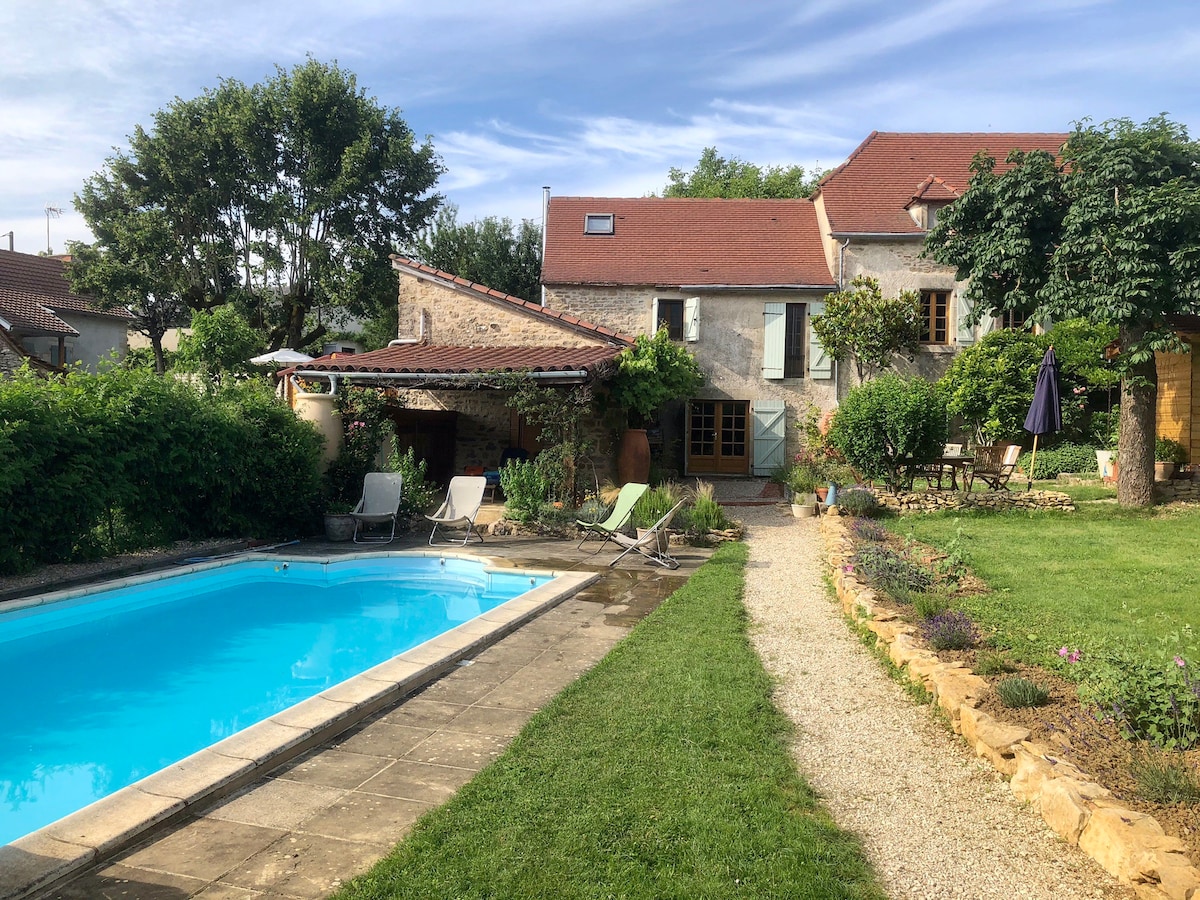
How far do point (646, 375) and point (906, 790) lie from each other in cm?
1046

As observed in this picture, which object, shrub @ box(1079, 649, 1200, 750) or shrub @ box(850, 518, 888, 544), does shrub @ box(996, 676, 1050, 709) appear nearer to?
shrub @ box(1079, 649, 1200, 750)

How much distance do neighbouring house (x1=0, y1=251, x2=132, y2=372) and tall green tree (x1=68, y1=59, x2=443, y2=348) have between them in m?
2.66

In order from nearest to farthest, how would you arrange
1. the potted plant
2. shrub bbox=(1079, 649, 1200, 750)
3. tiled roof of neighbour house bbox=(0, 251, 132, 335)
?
shrub bbox=(1079, 649, 1200, 750), the potted plant, tiled roof of neighbour house bbox=(0, 251, 132, 335)

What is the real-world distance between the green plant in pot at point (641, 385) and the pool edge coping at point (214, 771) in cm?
765

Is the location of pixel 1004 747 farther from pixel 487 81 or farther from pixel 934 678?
pixel 487 81

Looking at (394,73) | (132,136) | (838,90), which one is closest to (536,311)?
(394,73)

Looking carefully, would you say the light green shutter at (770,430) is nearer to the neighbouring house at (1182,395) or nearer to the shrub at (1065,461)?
the shrub at (1065,461)

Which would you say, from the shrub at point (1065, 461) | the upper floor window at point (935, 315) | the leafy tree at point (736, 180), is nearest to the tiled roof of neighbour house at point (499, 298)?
the upper floor window at point (935, 315)

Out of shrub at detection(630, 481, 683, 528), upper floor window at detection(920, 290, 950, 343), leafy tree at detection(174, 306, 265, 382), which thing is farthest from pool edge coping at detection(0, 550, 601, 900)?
leafy tree at detection(174, 306, 265, 382)

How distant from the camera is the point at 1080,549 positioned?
8766 mm

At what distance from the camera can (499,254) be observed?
27500mm

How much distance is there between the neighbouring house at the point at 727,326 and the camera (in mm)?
18078

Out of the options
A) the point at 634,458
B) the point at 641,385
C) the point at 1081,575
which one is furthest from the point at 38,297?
the point at 1081,575

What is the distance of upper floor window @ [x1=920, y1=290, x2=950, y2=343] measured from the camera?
18016 mm
